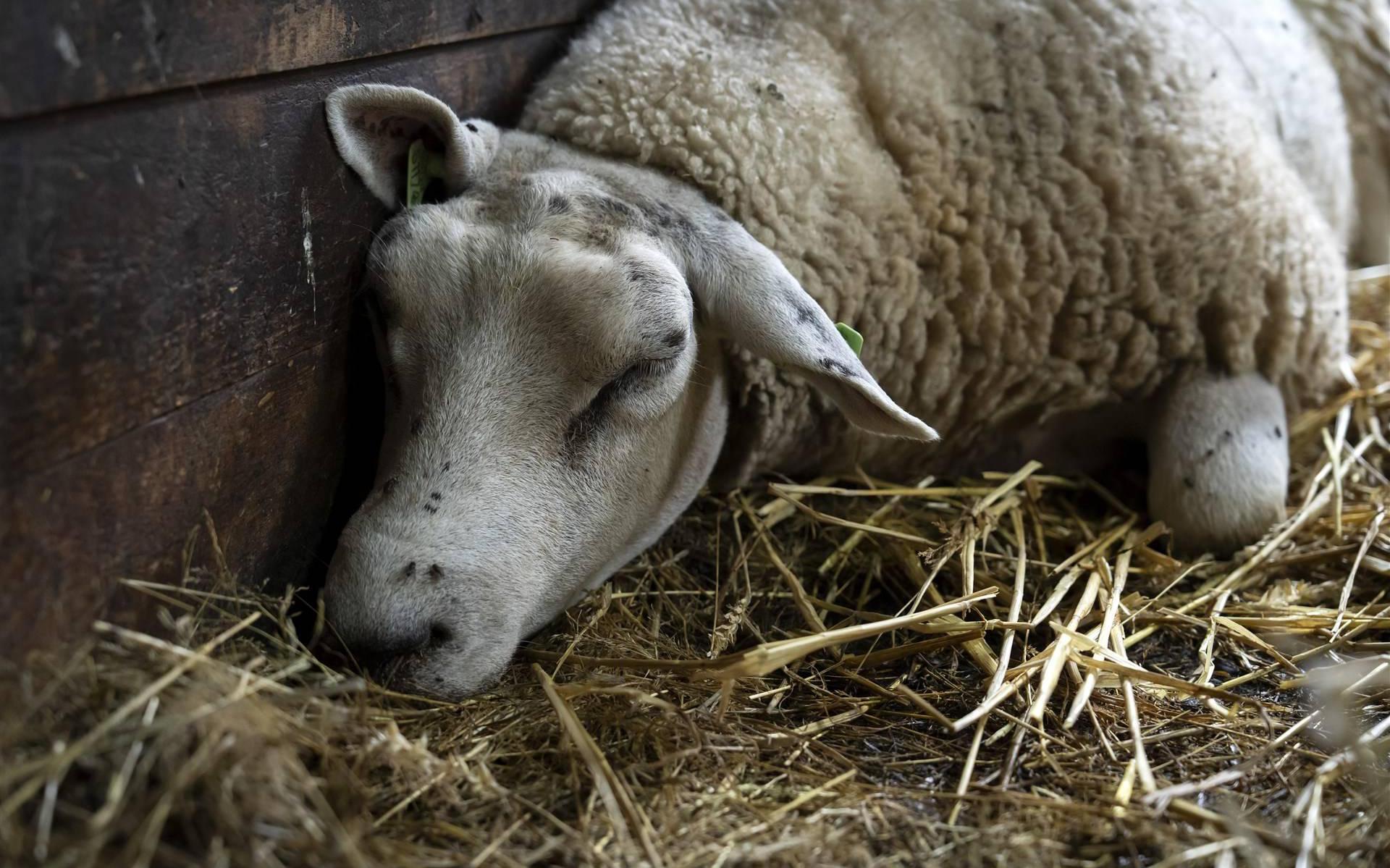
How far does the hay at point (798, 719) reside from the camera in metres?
1.64

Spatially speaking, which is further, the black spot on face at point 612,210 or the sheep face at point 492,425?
the black spot on face at point 612,210

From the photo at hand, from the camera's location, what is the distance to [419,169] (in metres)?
2.54

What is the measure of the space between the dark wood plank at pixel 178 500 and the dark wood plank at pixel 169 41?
1.72 ft

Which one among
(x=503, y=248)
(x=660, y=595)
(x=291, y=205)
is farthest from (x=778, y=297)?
(x=291, y=205)

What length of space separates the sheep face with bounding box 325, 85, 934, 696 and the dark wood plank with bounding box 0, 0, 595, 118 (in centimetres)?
14

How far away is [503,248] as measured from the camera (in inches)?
91.4

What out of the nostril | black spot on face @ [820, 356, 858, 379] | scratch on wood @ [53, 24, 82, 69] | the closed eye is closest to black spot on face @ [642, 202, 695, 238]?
the closed eye

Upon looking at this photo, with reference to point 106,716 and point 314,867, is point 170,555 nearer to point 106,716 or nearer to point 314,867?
point 106,716

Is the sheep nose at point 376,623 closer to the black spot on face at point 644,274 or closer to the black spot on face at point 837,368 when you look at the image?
the black spot on face at point 644,274

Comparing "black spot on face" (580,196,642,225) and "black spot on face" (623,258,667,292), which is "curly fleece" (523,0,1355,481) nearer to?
"black spot on face" (580,196,642,225)

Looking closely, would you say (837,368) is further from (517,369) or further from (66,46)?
(66,46)

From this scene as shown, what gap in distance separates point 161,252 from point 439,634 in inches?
31.5

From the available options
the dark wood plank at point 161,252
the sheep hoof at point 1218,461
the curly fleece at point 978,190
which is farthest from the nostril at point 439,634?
the sheep hoof at point 1218,461

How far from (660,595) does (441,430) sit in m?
0.69
